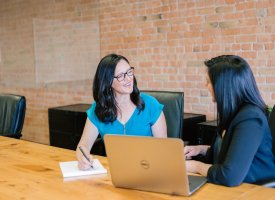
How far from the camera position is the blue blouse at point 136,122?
2277 mm

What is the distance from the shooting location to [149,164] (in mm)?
1397

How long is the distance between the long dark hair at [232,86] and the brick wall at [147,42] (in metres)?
1.53

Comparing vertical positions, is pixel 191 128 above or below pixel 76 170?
below

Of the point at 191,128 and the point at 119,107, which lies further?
the point at 191,128

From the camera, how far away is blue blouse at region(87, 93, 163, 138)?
228 cm

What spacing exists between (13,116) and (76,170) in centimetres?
156

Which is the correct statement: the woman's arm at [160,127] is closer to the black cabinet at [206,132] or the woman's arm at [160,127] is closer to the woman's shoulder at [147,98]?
the woman's shoulder at [147,98]

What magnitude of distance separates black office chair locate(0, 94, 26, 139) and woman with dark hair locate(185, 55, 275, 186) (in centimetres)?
189

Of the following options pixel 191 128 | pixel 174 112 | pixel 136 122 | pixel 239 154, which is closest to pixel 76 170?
pixel 136 122

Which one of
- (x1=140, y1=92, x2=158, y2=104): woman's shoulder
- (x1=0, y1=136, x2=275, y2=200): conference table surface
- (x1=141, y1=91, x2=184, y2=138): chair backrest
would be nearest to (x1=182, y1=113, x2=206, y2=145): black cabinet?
(x1=141, y1=91, x2=184, y2=138): chair backrest

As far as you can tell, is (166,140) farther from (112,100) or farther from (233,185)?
(112,100)

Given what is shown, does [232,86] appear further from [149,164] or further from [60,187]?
[60,187]

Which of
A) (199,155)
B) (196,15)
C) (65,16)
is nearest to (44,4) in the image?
(65,16)

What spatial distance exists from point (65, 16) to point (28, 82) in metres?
1.24
